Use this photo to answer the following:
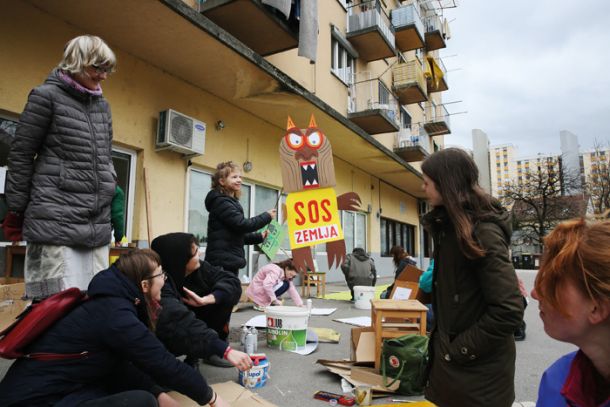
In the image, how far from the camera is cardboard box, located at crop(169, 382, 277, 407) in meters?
2.44

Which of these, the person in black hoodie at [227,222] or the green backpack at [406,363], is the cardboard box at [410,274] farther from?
the person in black hoodie at [227,222]

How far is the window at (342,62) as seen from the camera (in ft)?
39.6

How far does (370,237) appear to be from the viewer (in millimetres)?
14664

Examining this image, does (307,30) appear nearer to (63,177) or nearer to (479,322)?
(63,177)

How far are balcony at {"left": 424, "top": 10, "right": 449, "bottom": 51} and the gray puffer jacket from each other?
65.0ft

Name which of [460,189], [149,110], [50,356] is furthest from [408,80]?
[50,356]

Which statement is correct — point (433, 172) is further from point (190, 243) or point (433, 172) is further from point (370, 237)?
point (370, 237)

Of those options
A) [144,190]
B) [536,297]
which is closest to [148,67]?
[144,190]

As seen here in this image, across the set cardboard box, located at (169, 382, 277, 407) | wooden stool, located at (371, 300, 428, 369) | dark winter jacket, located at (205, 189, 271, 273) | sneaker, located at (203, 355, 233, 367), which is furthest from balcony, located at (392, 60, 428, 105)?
cardboard box, located at (169, 382, 277, 407)

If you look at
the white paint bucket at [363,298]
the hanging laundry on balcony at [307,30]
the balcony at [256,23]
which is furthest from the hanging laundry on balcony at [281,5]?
the white paint bucket at [363,298]

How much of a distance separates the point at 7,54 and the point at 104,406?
4.57 metres

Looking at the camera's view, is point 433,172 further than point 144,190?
No

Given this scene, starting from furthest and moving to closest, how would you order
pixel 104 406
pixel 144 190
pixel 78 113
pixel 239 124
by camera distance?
pixel 239 124
pixel 144 190
pixel 78 113
pixel 104 406

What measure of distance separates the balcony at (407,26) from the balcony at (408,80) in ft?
2.98
